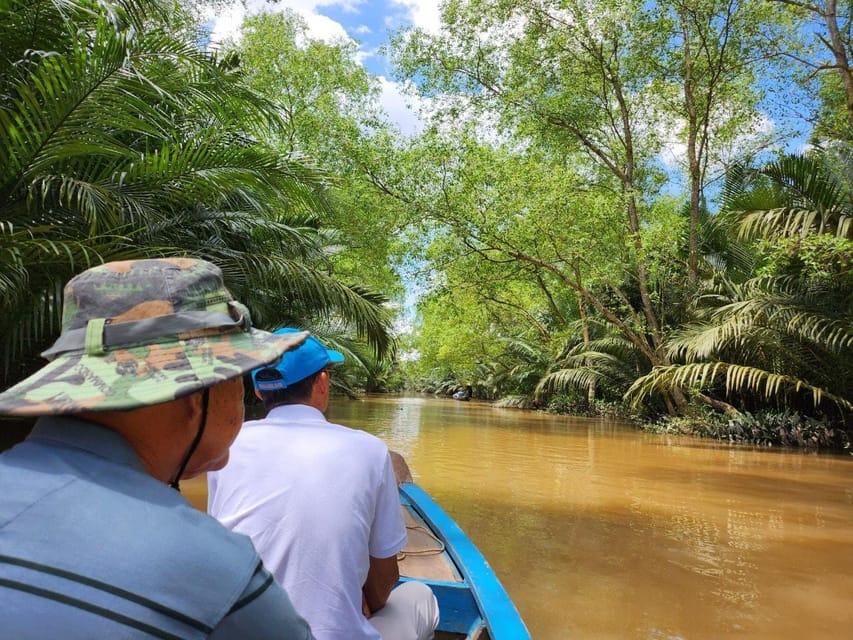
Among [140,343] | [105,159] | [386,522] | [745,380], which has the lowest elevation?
[386,522]

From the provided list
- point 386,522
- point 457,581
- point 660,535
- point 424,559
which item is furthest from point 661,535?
point 386,522

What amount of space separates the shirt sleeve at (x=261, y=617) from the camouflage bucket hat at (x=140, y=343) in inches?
11.2

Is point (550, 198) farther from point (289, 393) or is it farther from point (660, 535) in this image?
point (289, 393)

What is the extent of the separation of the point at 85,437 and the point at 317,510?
0.91 metres

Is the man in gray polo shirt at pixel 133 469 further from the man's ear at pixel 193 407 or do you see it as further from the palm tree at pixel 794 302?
the palm tree at pixel 794 302

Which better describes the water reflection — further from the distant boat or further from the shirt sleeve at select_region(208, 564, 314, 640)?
the shirt sleeve at select_region(208, 564, 314, 640)

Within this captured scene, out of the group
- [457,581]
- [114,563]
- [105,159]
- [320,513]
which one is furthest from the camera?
[105,159]

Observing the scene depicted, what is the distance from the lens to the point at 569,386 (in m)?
22.1

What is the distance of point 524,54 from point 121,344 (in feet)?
52.0

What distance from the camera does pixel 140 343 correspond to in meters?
0.88

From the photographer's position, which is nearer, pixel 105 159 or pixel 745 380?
pixel 105 159

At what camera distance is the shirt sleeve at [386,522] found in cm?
171

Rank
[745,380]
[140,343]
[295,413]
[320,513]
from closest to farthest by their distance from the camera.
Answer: [140,343] < [320,513] < [295,413] < [745,380]

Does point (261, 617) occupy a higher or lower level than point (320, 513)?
higher
